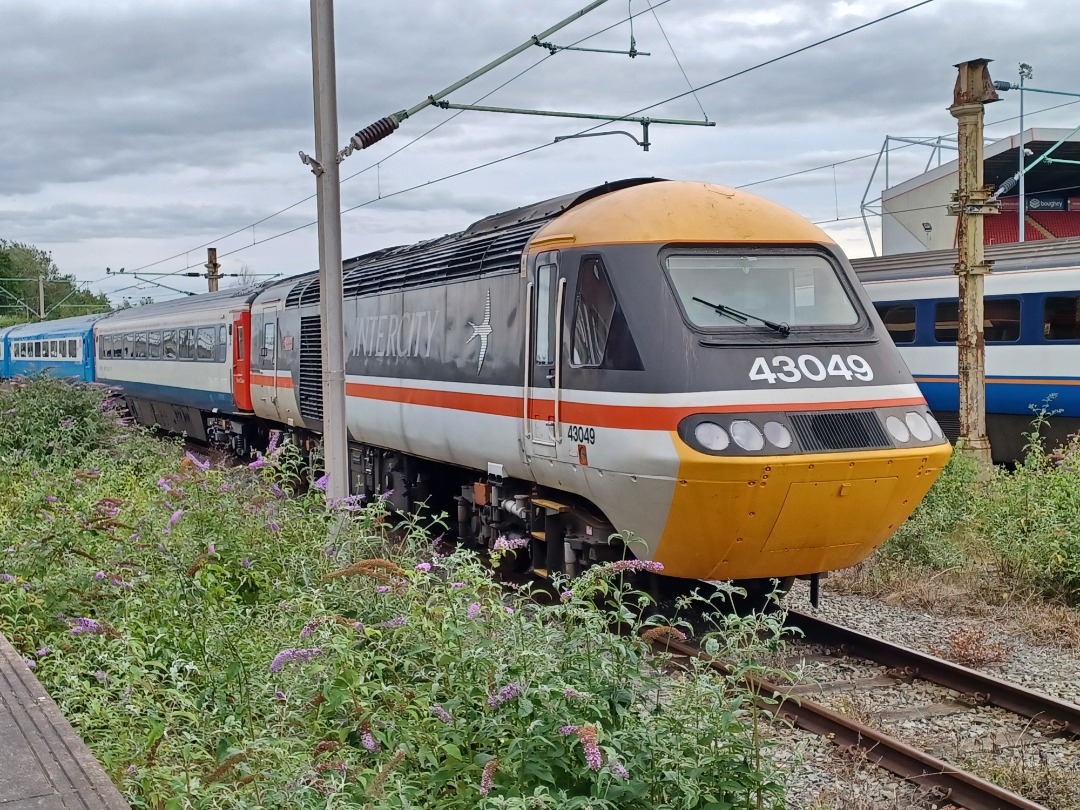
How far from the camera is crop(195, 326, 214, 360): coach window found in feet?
68.1

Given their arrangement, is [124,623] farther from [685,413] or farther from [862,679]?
[862,679]

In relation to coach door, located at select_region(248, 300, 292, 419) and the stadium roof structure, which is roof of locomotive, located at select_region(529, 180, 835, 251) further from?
the stadium roof structure

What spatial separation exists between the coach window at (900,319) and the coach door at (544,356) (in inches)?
400

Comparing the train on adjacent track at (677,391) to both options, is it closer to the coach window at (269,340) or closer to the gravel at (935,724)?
the gravel at (935,724)

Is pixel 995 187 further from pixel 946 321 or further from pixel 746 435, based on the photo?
pixel 746 435

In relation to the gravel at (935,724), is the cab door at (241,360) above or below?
above

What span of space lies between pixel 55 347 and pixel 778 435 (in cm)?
3484

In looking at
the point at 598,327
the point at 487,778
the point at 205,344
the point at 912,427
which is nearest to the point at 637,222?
the point at 598,327

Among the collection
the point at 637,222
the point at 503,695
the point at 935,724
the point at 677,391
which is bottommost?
the point at 935,724

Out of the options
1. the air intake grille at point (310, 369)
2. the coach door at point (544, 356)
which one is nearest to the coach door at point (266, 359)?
the air intake grille at point (310, 369)

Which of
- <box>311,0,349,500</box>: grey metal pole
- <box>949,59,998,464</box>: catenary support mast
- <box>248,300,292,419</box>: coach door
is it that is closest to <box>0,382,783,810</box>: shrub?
<box>311,0,349,500</box>: grey metal pole

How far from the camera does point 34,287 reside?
96.7 metres

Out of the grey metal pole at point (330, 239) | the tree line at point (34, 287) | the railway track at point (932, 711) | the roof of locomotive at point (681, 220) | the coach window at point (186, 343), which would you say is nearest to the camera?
the railway track at point (932, 711)

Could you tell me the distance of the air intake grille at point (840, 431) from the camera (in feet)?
23.3
